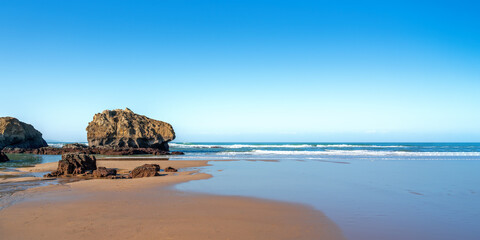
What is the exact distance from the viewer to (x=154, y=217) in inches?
236

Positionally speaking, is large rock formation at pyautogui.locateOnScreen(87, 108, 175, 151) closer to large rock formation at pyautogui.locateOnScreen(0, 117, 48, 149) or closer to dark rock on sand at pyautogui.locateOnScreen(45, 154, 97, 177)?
large rock formation at pyautogui.locateOnScreen(0, 117, 48, 149)

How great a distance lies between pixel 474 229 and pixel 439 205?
198cm

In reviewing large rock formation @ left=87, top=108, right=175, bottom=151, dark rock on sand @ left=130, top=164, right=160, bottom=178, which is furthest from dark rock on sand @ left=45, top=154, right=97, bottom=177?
large rock formation @ left=87, top=108, right=175, bottom=151

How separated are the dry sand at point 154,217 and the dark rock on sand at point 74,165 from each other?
501 cm

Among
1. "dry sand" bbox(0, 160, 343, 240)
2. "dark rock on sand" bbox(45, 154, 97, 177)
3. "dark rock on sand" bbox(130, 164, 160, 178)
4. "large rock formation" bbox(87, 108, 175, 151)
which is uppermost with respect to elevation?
"large rock formation" bbox(87, 108, 175, 151)

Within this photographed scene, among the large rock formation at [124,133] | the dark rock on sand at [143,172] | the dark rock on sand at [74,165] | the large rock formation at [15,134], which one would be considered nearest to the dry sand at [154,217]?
the dark rock on sand at [143,172]

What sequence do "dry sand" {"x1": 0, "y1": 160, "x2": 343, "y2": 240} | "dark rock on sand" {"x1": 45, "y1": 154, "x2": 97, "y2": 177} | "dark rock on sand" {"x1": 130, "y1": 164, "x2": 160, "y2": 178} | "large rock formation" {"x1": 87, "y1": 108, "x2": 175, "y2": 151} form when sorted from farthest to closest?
"large rock formation" {"x1": 87, "y1": 108, "x2": 175, "y2": 151}
"dark rock on sand" {"x1": 45, "y1": 154, "x2": 97, "y2": 177}
"dark rock on sand" {"x1": 130, "y1": 164, "x2": 160, "y2": 178}
"dry sand" {"x1": 0, "y1": 160, "x2": 343, "y2": 240}

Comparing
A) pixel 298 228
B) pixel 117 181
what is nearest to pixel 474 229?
pixel 298 228

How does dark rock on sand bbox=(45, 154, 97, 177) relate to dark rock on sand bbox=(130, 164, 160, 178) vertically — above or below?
above

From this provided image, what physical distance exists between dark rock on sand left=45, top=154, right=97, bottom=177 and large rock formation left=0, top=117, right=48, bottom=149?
1631 inches

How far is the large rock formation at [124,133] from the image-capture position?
45562mm

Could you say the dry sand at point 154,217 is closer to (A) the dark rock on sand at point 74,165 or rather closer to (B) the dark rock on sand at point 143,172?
(B) the dark rock on sand at point 143,172

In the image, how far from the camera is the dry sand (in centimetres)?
496

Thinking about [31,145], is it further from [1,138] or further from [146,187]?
[146,187]
